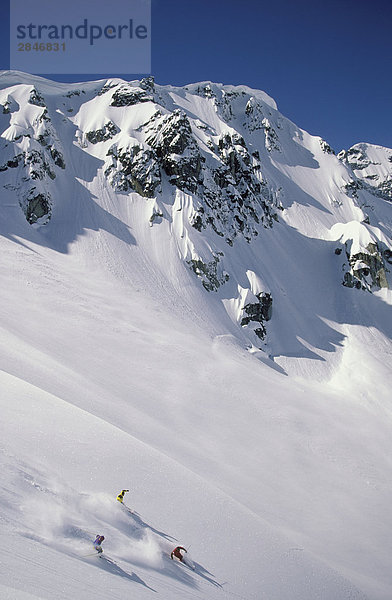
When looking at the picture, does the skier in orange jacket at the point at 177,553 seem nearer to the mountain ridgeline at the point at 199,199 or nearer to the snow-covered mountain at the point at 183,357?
the snow-covered mountain at the point at 183,357

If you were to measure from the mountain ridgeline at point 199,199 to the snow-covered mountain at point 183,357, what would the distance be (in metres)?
0.38

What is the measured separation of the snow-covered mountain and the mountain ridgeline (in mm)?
383

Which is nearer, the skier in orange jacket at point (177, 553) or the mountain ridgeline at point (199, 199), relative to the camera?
→ the skier in orange jacket at point (177, 553)

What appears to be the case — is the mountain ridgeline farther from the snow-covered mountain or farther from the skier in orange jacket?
the skier in orange jacket

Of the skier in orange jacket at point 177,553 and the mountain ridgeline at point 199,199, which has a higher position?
the mountain ridgeline at point 199,199

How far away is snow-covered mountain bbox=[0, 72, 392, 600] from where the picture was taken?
8320 millimetres

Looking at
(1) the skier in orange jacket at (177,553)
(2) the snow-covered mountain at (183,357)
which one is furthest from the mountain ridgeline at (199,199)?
(1) the skier in orange jacket at (177,553)

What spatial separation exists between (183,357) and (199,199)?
37.5 metres

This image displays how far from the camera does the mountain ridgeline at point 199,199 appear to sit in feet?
171

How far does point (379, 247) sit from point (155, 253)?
139 ft

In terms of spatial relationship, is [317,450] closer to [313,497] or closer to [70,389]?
[313,497]

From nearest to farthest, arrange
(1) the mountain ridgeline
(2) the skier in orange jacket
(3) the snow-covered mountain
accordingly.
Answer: (2) the skier in orange jacket → (3) the snow-covered mountain → (1) the mountain ridgeline

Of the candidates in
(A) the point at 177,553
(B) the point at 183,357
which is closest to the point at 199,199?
(B) the point at 183,357

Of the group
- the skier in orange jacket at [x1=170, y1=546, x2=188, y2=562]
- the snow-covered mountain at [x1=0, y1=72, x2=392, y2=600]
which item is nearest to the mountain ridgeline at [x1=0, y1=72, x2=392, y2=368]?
the snow-covered mountain at [x1=0, y1=72, x2=392, y2=600]
